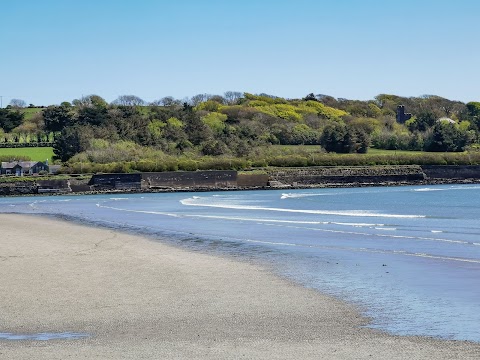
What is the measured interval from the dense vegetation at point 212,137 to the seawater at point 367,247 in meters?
49.3

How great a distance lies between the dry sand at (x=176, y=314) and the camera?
12188 millimetres

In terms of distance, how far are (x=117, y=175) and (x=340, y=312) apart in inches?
2899

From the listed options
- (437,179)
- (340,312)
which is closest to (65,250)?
(340,312)

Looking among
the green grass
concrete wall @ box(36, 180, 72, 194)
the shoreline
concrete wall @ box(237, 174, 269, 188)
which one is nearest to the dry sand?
the shoreline

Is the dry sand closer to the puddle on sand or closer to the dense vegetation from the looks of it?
the puddle on sand

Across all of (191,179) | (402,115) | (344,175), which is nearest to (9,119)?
(191,179)

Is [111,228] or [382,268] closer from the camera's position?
[382,268]

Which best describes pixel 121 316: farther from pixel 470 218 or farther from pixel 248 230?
pixel 470 218

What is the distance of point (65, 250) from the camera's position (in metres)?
25.4

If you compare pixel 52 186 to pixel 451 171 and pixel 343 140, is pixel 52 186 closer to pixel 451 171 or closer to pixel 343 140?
pixel 343 140

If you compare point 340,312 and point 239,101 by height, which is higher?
point 239,101

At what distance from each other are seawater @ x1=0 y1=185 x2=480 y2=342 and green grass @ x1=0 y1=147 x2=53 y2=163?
52050 mm

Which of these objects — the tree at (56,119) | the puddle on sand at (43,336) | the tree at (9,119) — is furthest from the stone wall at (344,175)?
the puddle on sand at (43,336)

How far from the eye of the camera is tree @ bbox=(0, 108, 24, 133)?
129500 mm
